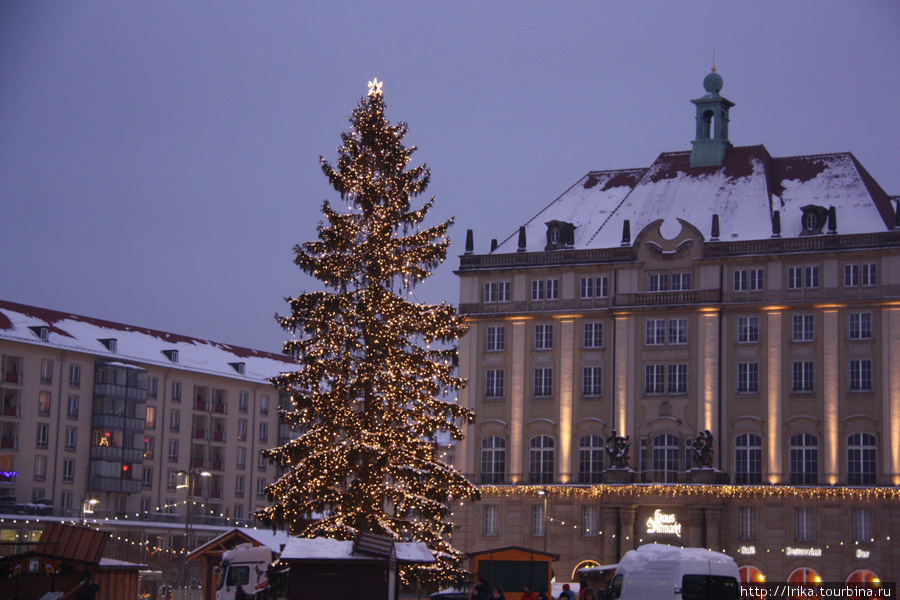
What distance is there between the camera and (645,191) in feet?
307

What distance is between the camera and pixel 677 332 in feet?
279

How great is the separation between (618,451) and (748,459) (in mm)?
7390

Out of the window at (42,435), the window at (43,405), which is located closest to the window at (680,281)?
the window at (43,405)

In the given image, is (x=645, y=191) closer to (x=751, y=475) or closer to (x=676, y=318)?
(x=676, y=318)

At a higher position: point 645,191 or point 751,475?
point 645,191

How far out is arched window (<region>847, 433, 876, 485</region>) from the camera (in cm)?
7919

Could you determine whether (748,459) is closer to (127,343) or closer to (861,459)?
(861,459)

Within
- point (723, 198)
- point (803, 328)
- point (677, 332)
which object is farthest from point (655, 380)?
point (723, 198)

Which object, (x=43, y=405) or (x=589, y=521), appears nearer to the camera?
(x=589, y=521)

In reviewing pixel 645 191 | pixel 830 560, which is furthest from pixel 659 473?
pixel 645 191

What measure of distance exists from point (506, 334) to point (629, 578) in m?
45.7

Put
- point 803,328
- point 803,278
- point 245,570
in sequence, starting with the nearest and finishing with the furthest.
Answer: point 245,570 → point 803,328 → point 803,278

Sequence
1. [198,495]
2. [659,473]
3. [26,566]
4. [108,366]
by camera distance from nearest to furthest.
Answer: [26,566], [659,473], [108,366], [198,495]

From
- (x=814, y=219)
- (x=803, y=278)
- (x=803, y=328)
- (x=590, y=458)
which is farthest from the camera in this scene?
(x=590, y=458)
